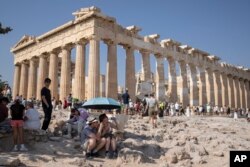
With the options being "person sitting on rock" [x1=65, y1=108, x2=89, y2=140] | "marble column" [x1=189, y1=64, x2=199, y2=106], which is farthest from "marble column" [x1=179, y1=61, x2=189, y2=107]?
"person sitting on rock" [x1=65, y1=108, x2=89, y2=140]

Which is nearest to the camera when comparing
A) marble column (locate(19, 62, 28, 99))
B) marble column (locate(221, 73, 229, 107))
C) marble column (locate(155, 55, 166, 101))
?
marble column (locate(155, 55, 166, 101))

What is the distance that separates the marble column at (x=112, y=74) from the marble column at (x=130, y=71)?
7.38 ft

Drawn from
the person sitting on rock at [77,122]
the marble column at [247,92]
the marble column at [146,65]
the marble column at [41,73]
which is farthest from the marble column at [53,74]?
the marble column at [247,92]

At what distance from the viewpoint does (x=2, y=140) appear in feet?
36.4

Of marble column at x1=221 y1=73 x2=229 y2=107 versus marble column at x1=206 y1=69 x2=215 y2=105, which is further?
marble column at x1=221 y1=73 x2=229 y2=107

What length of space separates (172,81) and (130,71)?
7167mm

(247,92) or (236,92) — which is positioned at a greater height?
(247,92)

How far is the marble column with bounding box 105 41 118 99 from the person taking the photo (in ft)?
97.3

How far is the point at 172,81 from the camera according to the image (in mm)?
37531

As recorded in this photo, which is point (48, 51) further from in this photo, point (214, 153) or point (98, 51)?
point (214, 153)

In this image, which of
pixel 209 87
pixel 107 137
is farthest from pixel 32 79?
pixel 107 137

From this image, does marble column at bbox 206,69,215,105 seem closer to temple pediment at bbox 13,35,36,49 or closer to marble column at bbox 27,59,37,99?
marble column at bbox 27,59,37,99

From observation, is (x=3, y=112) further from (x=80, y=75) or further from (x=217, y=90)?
(x=217, y=90)

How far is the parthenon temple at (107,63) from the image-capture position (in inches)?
1151
